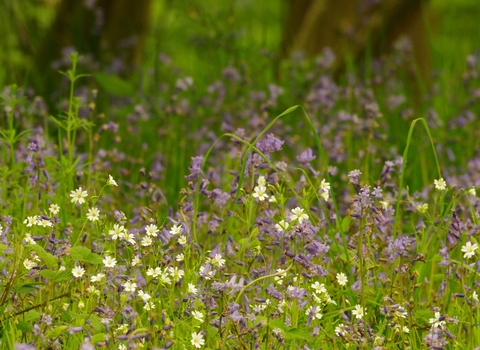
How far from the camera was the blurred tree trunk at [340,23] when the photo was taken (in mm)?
6898

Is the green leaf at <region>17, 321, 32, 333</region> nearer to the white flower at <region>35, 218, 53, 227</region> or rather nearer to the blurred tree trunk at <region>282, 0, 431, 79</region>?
the white flower at <region>35, 218, 53, 227</region>

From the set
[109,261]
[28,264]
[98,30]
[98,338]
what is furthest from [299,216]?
[98,30]

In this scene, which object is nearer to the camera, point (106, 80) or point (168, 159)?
point (168, 159)

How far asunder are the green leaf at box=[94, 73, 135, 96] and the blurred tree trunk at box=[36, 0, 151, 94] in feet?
2.20

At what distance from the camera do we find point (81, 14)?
6605 mm

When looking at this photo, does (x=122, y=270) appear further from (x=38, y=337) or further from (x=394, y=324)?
(x=394, y=324)

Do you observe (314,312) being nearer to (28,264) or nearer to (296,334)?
(296,334)

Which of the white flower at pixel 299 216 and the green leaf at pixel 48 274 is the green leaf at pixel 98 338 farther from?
the white flower at pixel 299 216

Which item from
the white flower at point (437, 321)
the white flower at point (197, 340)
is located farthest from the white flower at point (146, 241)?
the white flower at point (437, 321)

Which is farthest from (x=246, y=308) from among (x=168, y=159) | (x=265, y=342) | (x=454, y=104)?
(x=454, y=104)

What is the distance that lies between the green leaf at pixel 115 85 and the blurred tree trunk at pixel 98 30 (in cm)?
67

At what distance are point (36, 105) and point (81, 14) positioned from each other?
184cm

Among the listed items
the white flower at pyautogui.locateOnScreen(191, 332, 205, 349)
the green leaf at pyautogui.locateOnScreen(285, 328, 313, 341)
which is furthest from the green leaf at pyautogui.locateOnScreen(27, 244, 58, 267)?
the green leaf at pyautogui.locateOnScreen(285, 328, 313, 341)

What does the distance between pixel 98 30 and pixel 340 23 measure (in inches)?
81.5
